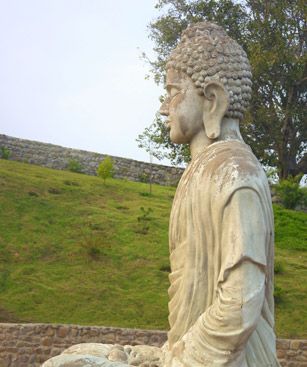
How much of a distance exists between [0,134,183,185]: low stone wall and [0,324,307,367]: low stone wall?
1879cm

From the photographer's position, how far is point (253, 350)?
158 inches

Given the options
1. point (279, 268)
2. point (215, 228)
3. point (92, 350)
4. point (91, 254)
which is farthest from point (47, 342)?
point (215, 228)

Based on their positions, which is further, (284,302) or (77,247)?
(77,247)

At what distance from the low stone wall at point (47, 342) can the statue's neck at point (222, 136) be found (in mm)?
11641

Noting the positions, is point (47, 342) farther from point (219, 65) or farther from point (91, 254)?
point (219, 65)

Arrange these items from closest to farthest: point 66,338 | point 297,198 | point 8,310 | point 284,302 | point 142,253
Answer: point 66,338, point 8,310, point 284,302, point 142,253, point 297,198

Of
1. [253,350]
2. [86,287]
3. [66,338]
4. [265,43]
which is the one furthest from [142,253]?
[253,350]

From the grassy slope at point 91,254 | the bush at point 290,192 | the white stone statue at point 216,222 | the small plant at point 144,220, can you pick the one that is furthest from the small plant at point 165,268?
the white stone statue at point 216,222

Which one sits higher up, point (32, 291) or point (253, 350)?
point (253, 350)

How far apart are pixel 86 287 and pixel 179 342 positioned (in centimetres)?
1596

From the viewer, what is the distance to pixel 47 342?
628 inches

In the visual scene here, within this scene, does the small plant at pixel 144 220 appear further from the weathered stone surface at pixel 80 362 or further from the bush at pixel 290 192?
the weathered stone surface at pixel 80 362

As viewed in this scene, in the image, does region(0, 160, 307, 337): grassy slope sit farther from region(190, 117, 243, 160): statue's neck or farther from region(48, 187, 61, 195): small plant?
region(190, 117, 243, 160): statue's neck

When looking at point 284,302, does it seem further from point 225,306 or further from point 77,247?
point 225,306
